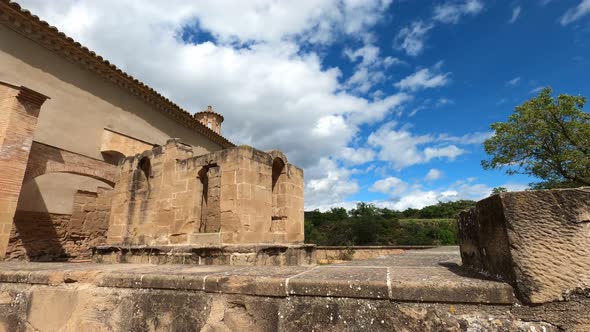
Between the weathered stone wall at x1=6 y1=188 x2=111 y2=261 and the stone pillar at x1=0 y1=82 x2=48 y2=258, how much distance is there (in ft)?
8.51

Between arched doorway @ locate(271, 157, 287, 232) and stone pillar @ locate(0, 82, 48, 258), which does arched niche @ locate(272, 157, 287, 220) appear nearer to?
arched doorway @ locate(271, 157, 287, 232)

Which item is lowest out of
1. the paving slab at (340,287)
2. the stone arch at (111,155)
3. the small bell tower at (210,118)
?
the paving slab at (340,287)

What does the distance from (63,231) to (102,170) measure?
2632 millimetres

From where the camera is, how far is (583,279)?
1.33 meters

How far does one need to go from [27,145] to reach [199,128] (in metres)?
9.05

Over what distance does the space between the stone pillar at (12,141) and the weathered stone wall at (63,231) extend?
2.59m

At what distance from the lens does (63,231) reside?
33.1ft

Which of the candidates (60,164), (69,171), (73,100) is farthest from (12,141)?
(73,100)

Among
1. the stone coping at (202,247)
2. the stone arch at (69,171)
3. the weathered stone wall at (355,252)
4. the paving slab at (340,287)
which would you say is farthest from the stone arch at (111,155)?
the paving slab at (340,287)

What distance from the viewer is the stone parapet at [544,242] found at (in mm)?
1332

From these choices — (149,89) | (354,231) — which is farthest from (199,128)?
(354,231)

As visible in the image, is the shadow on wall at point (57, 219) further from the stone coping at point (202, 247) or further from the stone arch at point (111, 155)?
the stone coping at point (202, 247)

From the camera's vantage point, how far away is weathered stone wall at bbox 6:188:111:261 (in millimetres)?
8930

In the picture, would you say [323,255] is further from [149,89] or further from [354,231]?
[354,231]
